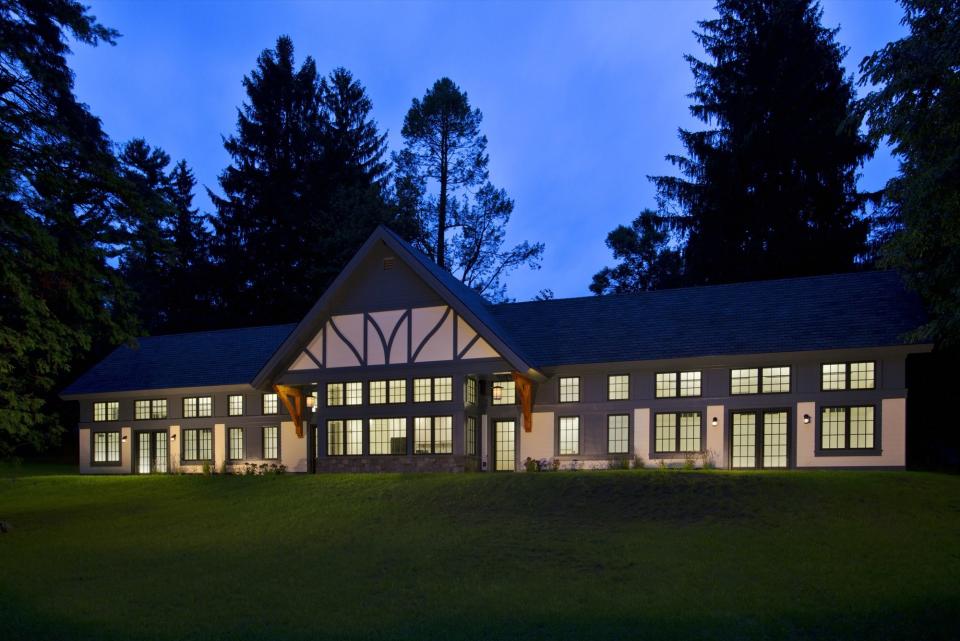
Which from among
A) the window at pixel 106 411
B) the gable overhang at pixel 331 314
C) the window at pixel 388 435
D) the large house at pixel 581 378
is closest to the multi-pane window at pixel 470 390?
the large house at pixel 581 378

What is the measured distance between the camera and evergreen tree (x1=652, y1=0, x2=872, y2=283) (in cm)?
4038

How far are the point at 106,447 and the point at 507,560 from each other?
87.1 ft

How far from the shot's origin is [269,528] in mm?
20766

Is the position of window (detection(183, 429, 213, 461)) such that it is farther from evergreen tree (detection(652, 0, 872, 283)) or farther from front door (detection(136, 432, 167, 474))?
evergreen tree (detection(652, 0, 872, 283))

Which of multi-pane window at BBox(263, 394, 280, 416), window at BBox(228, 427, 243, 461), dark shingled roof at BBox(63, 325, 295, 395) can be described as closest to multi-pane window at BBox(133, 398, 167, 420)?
dark shingled roof at BBox(63, 325, 295, 395)

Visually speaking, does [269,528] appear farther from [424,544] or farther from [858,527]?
[858,527]

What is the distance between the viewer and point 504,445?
29.4 meters

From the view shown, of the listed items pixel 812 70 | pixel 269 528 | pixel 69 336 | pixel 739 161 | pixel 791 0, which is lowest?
pixel 269 528

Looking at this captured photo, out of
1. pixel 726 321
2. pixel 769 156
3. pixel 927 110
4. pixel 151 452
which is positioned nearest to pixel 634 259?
pixel 769 156

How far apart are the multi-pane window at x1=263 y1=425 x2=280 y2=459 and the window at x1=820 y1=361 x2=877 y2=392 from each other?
65.7ft

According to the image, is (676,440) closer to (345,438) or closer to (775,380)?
(775,380)

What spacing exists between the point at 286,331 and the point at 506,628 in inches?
1101

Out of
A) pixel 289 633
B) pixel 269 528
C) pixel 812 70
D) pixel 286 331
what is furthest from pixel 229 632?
pixel 812 70

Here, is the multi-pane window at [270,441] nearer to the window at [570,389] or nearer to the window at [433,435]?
the window at [433,435]
